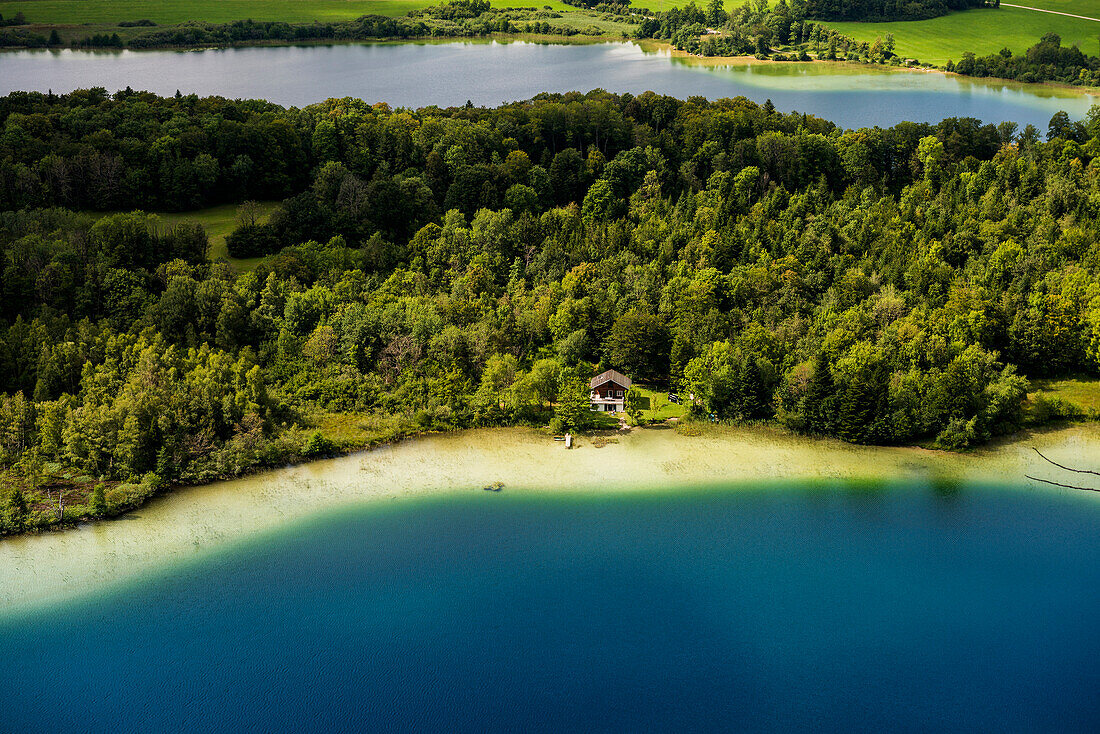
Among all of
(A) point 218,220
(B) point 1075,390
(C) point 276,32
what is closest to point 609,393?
(B) point 1075,390

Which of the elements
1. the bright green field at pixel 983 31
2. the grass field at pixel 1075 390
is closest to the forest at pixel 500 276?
the grass field at pixel 1075 390

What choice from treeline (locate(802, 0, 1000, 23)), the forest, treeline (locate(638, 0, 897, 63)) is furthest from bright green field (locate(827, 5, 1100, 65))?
the forest

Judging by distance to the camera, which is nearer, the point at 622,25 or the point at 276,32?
the point at 276,32

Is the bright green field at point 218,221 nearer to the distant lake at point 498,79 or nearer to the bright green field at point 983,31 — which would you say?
the distant lake at point 498,79

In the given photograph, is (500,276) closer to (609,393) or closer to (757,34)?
(609,393)

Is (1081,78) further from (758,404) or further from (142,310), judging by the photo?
(142,310)

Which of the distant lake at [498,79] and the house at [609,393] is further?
the distant lake at [498,79]
